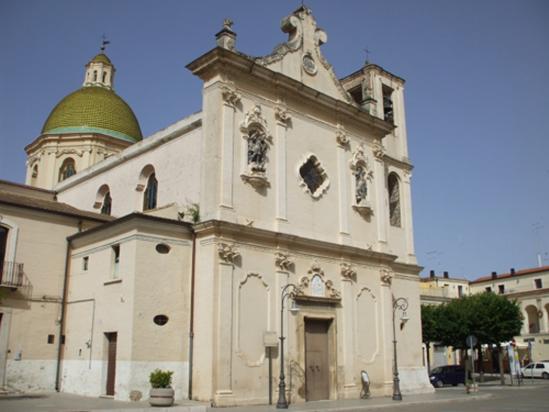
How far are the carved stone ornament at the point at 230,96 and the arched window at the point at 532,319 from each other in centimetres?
5256

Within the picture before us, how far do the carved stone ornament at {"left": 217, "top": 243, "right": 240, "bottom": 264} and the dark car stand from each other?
23.2 meters

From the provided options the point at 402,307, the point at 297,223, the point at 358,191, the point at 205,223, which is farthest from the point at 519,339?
the point at 205,223

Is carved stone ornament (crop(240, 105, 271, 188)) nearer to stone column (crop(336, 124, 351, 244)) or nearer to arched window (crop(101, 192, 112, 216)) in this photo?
stone column (crop(336, 124, 351, 244))

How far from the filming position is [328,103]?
2648 cm

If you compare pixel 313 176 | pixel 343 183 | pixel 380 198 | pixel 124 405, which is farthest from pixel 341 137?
pixel 124 405

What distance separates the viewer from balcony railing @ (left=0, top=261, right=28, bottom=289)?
21.7 m

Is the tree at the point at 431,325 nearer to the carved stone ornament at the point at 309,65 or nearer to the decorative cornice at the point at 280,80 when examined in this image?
the decorative cornice at the point at 280,80

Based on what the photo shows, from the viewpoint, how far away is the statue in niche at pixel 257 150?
2264cm

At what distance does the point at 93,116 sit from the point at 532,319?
167ft

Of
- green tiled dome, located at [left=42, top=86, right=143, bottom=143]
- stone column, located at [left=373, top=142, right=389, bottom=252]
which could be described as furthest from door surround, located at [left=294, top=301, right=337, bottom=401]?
green tiled dome, located at [left=42, top=86, right=143, bottom=143]

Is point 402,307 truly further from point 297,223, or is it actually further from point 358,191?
point 297,223

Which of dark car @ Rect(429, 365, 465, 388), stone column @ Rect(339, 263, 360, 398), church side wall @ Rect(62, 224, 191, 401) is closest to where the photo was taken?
church side wall @ Rect(62, 224, 191, 401)

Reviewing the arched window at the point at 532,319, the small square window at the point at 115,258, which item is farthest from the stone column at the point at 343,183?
the arched window at the point at 532,319

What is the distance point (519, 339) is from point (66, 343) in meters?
54.1
